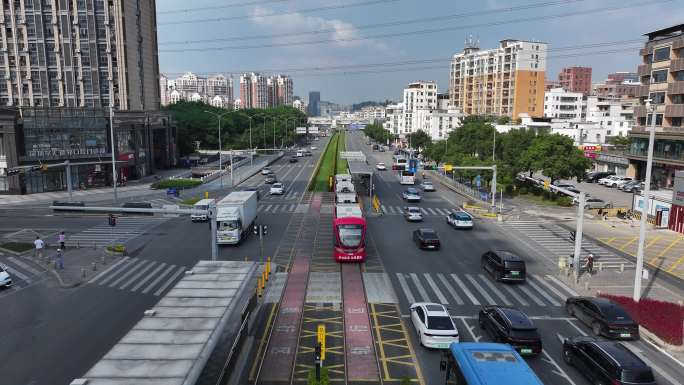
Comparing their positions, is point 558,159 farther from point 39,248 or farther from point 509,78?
point 509,78

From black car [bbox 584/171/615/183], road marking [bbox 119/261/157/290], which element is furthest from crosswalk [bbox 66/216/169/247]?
black car [bbox 584/171/615/183]

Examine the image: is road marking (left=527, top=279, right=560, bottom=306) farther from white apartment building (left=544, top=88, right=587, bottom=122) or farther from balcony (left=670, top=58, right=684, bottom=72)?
white apartment building (left=544, top=88, right=587, bottom=122)

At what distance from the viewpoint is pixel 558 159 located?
57312 millimetres

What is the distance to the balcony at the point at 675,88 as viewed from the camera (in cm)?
5972

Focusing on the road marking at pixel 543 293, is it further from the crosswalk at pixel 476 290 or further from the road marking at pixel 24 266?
the road marking at pixel 24 266

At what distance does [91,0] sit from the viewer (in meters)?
72.7

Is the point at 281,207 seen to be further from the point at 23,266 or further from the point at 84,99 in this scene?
the point at 84,99

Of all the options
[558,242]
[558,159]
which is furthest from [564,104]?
[558,242]

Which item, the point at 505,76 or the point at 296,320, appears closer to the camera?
the point at 296,320

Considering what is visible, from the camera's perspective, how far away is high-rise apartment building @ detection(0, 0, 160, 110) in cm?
7244

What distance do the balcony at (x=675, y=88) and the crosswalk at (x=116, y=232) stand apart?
62.1m

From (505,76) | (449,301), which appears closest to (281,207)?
(449,301)

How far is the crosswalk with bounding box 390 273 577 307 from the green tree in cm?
2937

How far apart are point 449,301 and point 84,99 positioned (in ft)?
231
